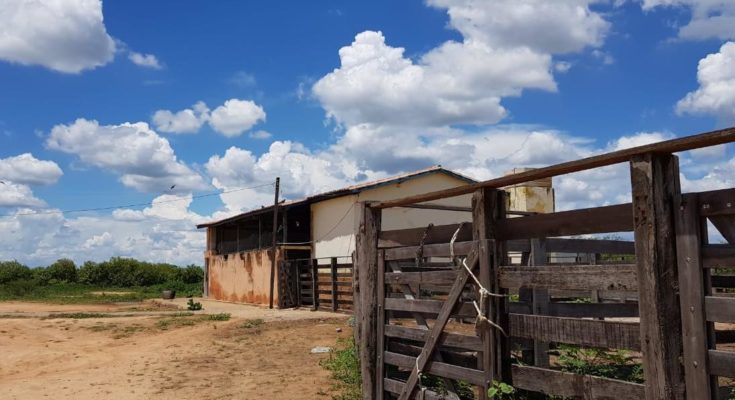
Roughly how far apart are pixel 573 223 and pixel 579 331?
2.30 feet

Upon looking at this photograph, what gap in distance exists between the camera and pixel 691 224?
11.0 ft

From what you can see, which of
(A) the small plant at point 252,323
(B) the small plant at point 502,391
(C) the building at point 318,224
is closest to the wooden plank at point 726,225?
(B) the small plant at point 502,391

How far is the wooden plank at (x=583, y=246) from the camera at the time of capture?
6.69 meters

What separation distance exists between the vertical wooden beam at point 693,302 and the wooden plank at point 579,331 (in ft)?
1.27

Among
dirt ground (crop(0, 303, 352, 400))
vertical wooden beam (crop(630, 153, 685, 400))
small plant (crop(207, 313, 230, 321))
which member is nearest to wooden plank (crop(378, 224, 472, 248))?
vertical wooden beam (crop(630, 153, 685, 400))

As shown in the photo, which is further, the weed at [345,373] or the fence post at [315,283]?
the fence post at [315,283]

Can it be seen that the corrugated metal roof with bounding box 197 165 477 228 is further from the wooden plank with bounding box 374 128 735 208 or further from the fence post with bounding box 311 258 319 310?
the wooden plank with bounding box 374 128 735 208

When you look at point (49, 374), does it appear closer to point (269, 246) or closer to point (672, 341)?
point (672, 341)

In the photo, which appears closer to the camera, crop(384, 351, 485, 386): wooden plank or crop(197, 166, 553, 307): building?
crop(384, 351, 485, 386): wooden plank

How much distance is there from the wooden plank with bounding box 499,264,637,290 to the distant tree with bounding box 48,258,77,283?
174 ft

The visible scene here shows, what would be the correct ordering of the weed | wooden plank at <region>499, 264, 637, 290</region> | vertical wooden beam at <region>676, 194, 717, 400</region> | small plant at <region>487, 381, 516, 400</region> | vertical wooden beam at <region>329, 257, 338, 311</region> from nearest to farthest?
vertical wooden beam at <region>676, 194, 717, 400</region>, wooden plank at <region>499, 264, 637, 290</region>, small plant at <region>487, 381, 516, 400</region>, the weed, vertical wooden beam at <region>329, 257, 338, 311</region>

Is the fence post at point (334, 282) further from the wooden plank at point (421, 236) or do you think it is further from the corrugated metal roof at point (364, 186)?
the wooden plank at point (421, 236)

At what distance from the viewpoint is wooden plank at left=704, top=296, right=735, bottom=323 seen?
10.3ft

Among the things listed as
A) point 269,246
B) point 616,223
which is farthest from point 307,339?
point 269,246
